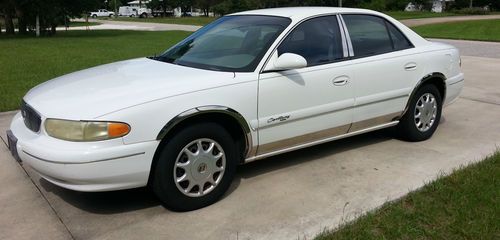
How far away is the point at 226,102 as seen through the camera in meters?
3.74

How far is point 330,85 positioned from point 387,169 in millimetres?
969

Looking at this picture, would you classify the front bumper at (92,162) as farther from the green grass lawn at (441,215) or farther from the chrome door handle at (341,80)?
the chrome door handle at (341,80)

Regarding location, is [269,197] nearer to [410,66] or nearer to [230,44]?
[230,44]

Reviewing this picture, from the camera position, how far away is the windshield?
13.6ft

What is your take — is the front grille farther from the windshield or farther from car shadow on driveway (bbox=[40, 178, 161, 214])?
the windshield

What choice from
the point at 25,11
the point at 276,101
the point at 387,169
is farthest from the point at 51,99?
the point at 25,11

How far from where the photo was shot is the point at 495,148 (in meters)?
5.23

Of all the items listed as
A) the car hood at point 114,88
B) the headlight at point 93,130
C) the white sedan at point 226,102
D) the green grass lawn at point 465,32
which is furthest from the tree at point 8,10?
the headlight at point 93,130

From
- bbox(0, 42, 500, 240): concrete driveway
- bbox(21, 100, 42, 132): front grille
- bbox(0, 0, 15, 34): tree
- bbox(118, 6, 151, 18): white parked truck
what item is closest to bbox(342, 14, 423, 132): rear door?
bbox(0, 42, 500, 240): concrete driveway

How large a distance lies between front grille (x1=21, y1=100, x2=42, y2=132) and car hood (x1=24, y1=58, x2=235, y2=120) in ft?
0.15

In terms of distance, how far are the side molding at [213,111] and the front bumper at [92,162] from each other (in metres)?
0.12

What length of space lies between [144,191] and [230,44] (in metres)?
1.51

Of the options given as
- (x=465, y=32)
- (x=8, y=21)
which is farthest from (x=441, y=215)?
(x=8, y=21)

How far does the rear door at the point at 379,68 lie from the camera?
468cm
